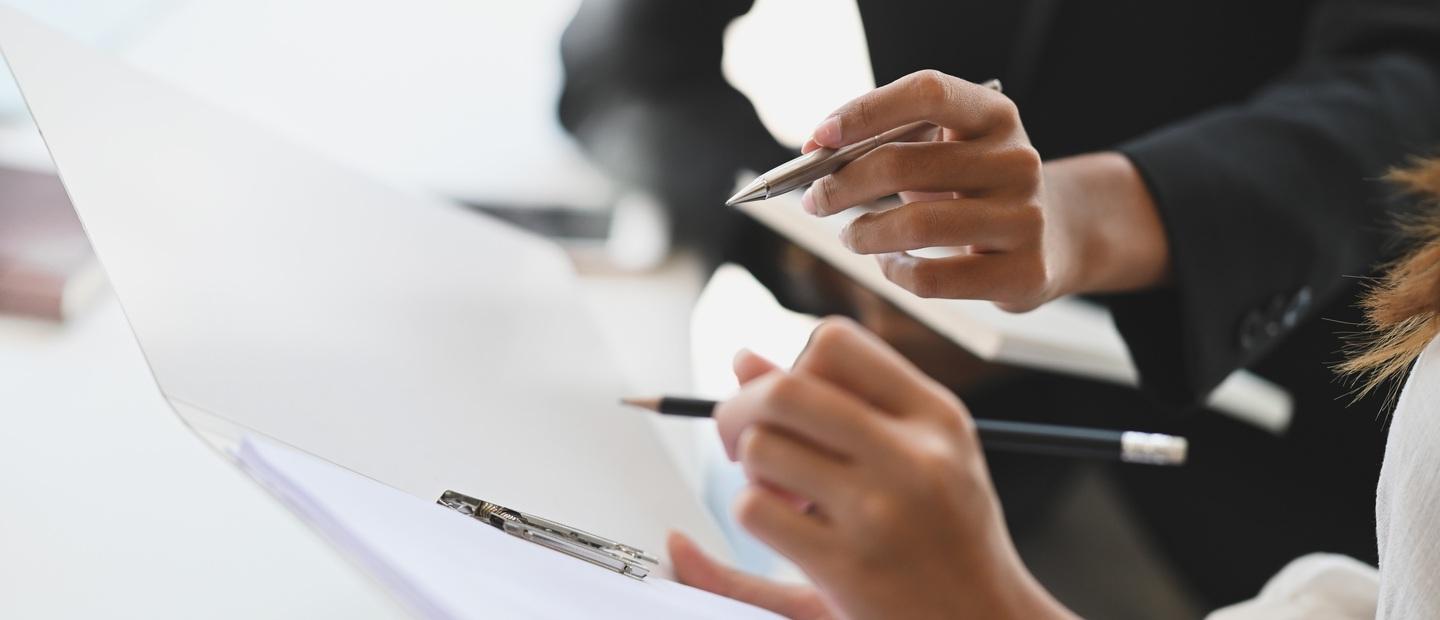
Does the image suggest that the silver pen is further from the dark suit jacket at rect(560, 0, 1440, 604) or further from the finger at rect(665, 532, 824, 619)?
the finger at rect(665, 532, 824, 619)

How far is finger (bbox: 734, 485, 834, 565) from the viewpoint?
217 mm

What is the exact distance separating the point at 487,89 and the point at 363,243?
16.5 inches

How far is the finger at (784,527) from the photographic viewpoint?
22cm

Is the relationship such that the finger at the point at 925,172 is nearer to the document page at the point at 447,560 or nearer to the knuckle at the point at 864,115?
the knuckle at the point at 864,115

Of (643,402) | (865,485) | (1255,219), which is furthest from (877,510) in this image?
(1255,219)

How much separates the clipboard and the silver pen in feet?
0.32

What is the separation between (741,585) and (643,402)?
74 millimetres

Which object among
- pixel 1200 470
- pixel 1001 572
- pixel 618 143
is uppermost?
pixel 618 143

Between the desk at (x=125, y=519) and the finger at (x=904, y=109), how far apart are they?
0.19 meters

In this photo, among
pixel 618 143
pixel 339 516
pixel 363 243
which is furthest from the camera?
pixel 618 143

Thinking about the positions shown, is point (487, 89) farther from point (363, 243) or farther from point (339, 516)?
point (339, 516)

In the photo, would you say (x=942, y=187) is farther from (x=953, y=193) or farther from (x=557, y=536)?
(x=557, y=536)

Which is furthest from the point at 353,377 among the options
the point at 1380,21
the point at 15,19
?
the point at 1380,21

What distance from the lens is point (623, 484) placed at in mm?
313
